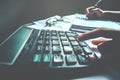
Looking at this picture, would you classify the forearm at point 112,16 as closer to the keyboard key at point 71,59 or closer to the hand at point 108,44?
the hand at point 108,44

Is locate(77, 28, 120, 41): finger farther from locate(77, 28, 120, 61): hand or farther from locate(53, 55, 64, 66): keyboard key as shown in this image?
locate(53, 55, 64, 66): keyboard key

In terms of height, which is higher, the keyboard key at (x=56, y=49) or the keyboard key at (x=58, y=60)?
the keyboard key at (x=56, y=49)

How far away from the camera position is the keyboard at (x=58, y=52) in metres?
0.46

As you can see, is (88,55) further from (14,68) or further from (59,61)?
(14,68)

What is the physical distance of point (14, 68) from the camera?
16.7 inches

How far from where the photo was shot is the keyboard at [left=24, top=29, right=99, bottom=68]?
0.46 m

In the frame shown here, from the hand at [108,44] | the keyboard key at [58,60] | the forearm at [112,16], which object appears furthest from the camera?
the forearm at [112,16]

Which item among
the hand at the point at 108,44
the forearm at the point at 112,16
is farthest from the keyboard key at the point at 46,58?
the forearm at the point at 112,16

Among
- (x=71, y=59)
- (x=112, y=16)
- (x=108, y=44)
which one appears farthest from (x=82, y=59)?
(x=112, y=16)

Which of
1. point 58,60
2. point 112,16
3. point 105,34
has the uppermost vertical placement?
point 112,16

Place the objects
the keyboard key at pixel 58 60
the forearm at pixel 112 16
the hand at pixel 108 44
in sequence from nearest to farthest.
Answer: the keyboard key at pixel 58 60 → the hand at pixel 108 44 → the forearm at pixel 112 16

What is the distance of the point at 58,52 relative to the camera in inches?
20.3

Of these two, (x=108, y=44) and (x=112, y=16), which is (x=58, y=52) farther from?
(x=112, y=16)

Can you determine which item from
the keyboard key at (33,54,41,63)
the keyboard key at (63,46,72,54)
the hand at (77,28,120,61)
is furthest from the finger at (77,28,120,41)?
the keyboard key at (33,54,41,63)
